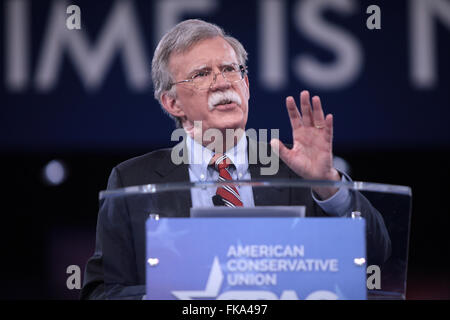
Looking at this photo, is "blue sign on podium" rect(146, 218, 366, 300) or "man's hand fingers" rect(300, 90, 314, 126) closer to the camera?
"blue sign on podium" rect(146, 218, 366, 300)

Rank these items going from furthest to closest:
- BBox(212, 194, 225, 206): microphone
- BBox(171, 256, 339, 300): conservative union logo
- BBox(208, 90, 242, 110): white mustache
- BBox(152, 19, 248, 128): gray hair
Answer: BBox(152, 19, 248, 128): gray hair < BBox(208, 90, 242, 110): white mustache < BBox(212, 194, 225, 206): microphone < BBox(171, 256, 339, 300): conservative union logo

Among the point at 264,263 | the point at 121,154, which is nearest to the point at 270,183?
the point at 264,263

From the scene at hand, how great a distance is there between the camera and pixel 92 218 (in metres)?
3.65

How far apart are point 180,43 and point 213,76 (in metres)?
0.18

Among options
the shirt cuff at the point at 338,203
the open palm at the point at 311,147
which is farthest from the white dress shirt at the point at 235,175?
the open palm at the point at 311,147

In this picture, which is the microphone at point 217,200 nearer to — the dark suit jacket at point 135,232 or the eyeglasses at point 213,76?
the dark suit jacket at point 135,232

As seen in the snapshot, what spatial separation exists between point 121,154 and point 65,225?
0.60 m

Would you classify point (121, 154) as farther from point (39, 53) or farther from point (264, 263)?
point (264, 263)

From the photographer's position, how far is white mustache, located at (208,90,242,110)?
2.18m

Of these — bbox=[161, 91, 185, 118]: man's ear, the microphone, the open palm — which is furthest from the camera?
bbox=[161, 91, 185, 118]: man's ear

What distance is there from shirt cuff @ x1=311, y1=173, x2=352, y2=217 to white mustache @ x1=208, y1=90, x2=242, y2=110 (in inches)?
27.3

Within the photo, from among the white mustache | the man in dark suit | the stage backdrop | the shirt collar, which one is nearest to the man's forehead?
the man in dark suit

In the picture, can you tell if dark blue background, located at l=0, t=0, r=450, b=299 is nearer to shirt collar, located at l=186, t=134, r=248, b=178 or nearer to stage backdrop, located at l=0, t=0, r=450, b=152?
stage backdrop, located at l=0, t=0, r=450, b=152

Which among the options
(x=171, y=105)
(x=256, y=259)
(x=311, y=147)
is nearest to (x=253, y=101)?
(x=171, y=105)
